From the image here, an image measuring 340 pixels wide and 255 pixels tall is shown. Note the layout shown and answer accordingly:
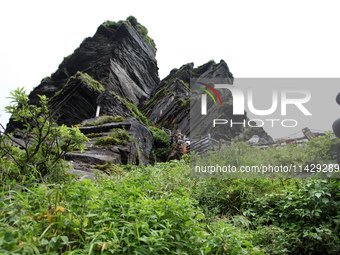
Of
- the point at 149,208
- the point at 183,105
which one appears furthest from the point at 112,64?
the point at 149,208

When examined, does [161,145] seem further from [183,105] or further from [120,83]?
[120,83]

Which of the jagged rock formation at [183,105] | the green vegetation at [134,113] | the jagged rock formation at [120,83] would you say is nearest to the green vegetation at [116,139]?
the jagged rock formation at [120,83]

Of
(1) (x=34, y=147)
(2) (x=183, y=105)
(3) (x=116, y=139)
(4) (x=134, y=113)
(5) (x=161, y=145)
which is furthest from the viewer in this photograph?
(2) (x=183, y=105)

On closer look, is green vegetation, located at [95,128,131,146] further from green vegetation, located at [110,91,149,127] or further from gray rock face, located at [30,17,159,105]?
gray rock face, located at [30,17,159,105]

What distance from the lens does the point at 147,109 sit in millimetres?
36281

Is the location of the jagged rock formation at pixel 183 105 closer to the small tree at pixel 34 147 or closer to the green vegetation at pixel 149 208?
the green vegetation at pixel 149 208

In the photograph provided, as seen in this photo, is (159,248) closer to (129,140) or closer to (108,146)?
(108,146)

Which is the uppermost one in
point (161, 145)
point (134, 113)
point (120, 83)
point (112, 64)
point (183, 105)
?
point (112, 64)

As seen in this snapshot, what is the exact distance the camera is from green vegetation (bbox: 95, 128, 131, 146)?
8.42 meters

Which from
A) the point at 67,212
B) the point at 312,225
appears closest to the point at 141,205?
the point at 67,212

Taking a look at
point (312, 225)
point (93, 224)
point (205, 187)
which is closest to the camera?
point (93, 224)

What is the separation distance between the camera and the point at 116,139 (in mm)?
8766

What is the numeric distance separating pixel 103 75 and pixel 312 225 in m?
32.0

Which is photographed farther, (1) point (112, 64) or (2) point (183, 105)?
(1) point (112, 64)
